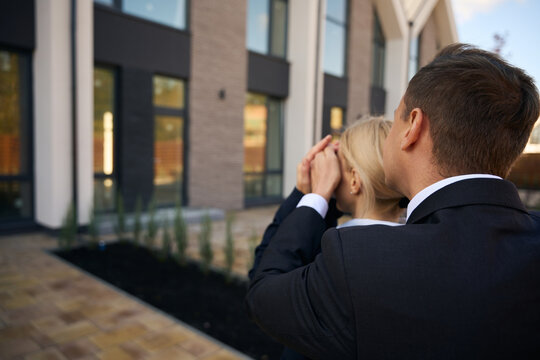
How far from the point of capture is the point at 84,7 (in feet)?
18.7

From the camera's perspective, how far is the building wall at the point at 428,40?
55.8ft

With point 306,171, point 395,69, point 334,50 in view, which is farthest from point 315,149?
point 395,69

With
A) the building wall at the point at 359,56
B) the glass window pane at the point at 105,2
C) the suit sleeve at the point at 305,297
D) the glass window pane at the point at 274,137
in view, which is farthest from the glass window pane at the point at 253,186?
the suit sleeve at the point at 305,297

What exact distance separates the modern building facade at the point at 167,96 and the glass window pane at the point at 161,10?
0.9 inches

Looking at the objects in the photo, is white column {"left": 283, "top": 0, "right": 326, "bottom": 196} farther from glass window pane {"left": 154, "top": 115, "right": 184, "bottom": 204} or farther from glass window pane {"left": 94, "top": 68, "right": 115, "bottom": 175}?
glass window pane {"left": 94, "top": 68, "right": 115, "bottom": 175}

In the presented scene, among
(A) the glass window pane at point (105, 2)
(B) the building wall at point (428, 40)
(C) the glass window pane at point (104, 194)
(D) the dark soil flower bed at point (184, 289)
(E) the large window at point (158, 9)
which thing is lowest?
(D) the dark soil flower bed at point (184, 289)

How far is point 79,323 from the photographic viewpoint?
9.86 ft

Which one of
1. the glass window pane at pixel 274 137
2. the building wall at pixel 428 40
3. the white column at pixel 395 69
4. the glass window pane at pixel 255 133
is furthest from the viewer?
the building wall at pixel 428 40

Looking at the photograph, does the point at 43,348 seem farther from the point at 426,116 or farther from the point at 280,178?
the point at 280,178

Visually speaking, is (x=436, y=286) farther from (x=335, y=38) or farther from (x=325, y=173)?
(x=335, y=38)

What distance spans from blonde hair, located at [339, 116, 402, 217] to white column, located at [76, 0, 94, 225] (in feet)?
18.5

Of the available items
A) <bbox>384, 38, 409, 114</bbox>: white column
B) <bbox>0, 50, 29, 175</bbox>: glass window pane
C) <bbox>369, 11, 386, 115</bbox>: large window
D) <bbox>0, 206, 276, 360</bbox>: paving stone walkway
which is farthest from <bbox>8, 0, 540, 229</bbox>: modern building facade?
<bbox>0, 206, 276, 360</bbox>: paving stone walkway

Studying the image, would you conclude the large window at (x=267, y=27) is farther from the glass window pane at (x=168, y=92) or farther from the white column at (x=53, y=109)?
the white column at (x=53, y=109)

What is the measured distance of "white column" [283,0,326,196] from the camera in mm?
9898
